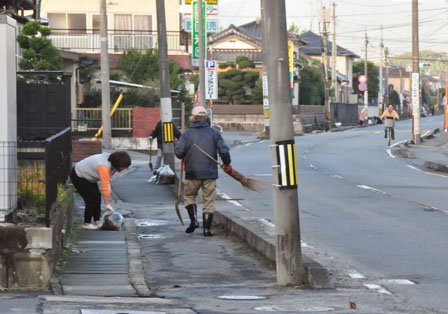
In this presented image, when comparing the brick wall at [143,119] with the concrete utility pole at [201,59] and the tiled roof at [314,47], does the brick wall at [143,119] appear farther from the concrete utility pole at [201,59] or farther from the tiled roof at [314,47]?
the tiled roof at [314,47]

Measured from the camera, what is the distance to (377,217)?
56.9ft

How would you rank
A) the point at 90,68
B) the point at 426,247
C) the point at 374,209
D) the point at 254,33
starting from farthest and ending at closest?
1. the point at 254,33
2. the point at 90,68
3. the point at 374,209
4. the point at 426,247

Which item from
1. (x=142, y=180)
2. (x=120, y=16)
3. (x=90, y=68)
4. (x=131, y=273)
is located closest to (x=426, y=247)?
(x=131, y=273)

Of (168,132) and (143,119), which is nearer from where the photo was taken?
(168,132)

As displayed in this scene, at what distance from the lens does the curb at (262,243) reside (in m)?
10.5

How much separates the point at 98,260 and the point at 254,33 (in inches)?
3304

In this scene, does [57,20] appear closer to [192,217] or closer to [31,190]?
[192,217]

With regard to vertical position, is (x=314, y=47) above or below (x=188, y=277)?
above

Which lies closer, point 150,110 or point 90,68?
point 150,110

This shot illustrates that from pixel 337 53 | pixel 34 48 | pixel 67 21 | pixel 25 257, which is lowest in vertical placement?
pixel 25 257

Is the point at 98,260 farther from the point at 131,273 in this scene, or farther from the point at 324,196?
the point at 324,196

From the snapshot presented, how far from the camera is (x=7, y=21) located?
11.5 metres

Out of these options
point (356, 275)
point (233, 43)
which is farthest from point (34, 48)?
point (233, 43)

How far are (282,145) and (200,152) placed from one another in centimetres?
412
